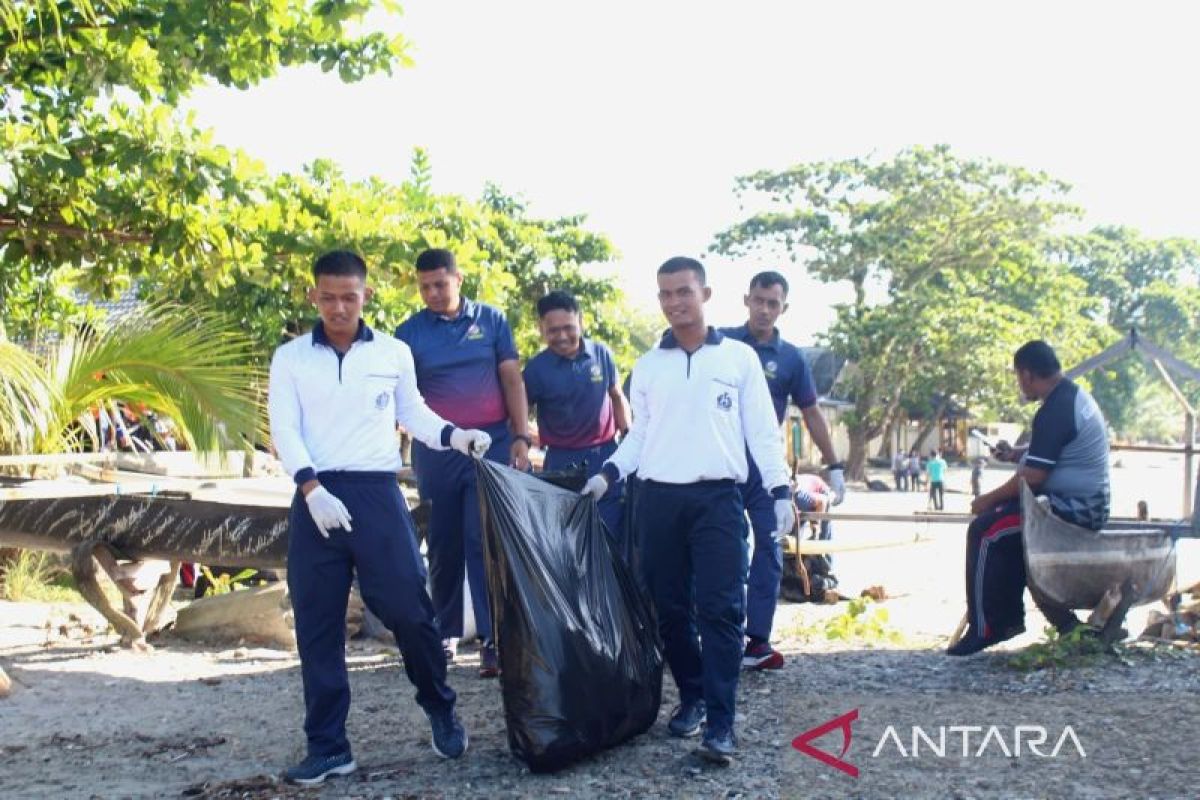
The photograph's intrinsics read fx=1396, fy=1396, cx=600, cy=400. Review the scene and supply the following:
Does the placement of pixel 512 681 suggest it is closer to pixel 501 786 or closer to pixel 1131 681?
pixel 501 786

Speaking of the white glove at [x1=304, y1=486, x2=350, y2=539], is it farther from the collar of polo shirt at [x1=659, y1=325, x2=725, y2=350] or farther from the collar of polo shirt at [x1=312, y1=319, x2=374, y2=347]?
the collar of polo shirt at [x1=659, y1=325, x2=725, y2=350]

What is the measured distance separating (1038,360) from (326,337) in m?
3.47

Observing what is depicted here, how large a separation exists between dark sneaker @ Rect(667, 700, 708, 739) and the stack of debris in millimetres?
2909

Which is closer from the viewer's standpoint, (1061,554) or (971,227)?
(1061,554)

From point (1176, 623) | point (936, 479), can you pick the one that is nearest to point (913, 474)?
point (936, 479)

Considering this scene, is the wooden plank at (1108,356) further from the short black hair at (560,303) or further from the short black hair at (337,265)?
the short black hair at (337,265)

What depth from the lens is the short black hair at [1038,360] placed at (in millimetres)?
6484

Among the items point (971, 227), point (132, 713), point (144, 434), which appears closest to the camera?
point (132, 713)

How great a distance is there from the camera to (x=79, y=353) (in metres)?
7.91

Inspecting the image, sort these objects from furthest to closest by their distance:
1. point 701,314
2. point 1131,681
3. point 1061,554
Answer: point 1061,554 < point 1131,681 < point 701,314

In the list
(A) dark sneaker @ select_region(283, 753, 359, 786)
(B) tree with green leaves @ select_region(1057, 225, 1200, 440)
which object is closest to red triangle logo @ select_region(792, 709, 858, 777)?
(A) dark sneaker @ select_region(283, 753, 359, 786)

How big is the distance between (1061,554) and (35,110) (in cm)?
615

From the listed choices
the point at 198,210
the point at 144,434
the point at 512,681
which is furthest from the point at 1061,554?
the point at 144,434

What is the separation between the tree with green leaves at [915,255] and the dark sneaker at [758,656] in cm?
3042
